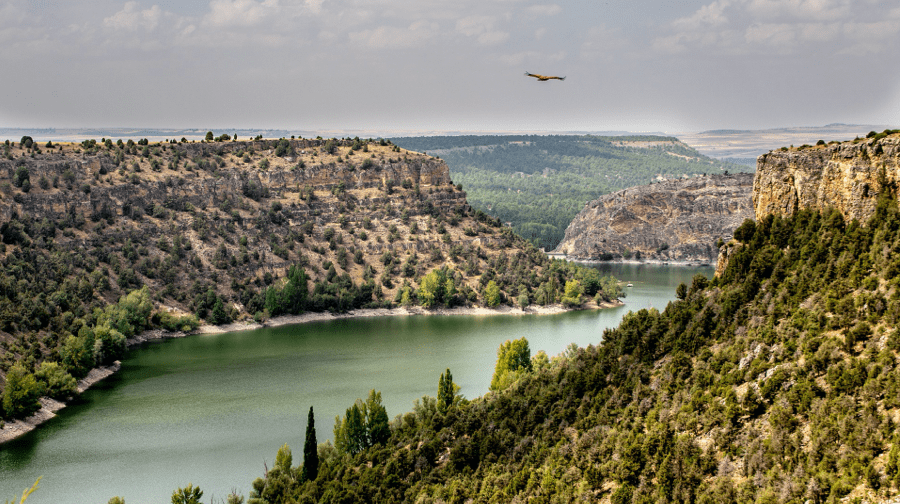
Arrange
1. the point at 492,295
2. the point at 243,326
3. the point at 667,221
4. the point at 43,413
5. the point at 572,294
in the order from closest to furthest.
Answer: the point at 43,413 < the point at 243,326 < the point at 492,295 < the point at 572,294 < the point at 667,221

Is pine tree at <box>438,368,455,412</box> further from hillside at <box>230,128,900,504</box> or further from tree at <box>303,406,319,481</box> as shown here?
tree at <box>303,406,319,481</box>

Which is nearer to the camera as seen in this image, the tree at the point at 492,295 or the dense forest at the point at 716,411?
Result: the dense forest at the point at 716,411

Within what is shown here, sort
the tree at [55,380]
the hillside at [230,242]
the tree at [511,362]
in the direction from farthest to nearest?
the hillside at [230,242], the tree at [55,380], the tree at [511,362]

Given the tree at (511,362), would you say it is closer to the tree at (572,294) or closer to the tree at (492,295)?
the tree at (492,295)

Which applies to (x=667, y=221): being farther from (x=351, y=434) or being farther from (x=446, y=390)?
(x=351, y=434)

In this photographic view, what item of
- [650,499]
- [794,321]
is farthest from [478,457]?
[794,321]

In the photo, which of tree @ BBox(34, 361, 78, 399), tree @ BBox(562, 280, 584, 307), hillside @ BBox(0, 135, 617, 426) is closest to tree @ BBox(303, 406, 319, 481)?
tree @ BBox(34, 361, 78, 399)

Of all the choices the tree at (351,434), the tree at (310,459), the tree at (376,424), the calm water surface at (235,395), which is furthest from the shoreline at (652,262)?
the tree at (310,459)

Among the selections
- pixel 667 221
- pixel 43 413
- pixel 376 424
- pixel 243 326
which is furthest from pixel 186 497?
pixel 667 221
